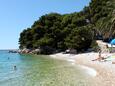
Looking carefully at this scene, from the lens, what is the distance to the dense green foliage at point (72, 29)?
59.9 m

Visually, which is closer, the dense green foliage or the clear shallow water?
the clear shallow water

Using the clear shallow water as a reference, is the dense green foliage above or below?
above

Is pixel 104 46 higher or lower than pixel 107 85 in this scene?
higher

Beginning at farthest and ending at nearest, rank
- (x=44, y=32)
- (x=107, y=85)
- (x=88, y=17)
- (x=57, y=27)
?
(x=44, y=32) < (x=57, y=27) < (x=88, y=17) < (x=107, y=85)

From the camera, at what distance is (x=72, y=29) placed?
64625 millimetres

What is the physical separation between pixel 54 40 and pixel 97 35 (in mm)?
14938

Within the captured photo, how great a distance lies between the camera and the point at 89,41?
62000 mm

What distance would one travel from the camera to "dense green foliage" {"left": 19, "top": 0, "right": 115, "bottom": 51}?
5994cm

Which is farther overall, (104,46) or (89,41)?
(89,41)

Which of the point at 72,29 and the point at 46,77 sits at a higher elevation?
the point at 72,29

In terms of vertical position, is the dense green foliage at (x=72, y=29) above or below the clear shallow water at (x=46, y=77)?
above

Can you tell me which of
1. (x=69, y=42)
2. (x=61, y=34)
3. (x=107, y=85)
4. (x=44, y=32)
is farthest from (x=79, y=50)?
(x=107, y=85)

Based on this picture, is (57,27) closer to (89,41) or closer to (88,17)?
(88,17)

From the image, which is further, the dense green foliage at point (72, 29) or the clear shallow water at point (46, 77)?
the dense green foliage at point (72, 29)
